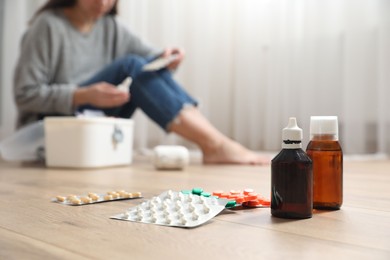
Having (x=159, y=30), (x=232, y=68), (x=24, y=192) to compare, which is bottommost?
(x=24, y=192)

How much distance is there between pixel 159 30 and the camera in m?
2.88

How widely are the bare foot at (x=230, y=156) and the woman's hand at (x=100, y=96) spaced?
363 mm

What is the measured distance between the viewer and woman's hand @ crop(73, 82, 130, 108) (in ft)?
5.46

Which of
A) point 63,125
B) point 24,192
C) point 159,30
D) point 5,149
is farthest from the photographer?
point 159,30

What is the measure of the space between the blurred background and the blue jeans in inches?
31.1

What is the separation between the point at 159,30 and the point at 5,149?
1382 millimetres

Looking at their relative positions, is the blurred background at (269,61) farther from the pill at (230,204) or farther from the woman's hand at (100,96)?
the pill at (230,204)

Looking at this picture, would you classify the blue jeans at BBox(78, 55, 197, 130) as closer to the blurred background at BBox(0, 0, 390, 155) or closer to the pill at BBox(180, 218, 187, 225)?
the blurred background at BBox(0, 0, 390, 155)

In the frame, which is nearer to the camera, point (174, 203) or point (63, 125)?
point (174, 203)

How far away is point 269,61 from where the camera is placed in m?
2.51

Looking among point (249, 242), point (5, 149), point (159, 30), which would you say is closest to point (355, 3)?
point (159, 30)

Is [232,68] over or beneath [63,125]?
over

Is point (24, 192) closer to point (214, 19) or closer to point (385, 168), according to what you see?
point (385, 168)

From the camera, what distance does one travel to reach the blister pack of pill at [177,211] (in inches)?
25.0
